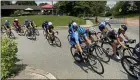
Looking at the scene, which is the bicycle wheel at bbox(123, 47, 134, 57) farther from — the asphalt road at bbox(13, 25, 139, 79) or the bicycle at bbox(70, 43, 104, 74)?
the bicycle at bbox(70, 43, 104, 74)

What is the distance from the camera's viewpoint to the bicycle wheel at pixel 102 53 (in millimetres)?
9867

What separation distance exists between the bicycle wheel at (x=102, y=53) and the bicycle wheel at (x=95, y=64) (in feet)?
3.81

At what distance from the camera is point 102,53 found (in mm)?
9953

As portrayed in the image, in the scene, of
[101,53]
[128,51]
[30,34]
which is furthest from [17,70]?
[30,34]

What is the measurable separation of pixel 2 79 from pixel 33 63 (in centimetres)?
266

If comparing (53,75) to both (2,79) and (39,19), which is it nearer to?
(2,79)

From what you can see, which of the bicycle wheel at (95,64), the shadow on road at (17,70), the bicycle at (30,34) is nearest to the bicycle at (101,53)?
the bicycle wheel at (95,64)

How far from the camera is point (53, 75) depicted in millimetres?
8406

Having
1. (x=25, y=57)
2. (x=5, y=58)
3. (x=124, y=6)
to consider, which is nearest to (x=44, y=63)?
(x=25, y=57)

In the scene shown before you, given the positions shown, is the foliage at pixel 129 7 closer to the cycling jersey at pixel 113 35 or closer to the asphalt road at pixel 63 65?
the asphalt road at pixel 63 65

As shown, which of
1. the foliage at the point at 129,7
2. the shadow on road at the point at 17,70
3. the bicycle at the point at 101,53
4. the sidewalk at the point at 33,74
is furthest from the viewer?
the foliage at the point at 129,7

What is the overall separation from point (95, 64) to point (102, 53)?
4.64ft

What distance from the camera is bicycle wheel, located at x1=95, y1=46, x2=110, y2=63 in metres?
9.87

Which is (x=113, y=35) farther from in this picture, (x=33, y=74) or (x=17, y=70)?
(x=17, y=70)
